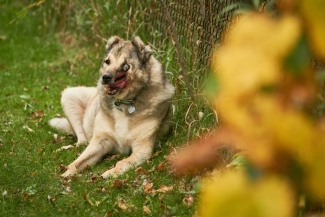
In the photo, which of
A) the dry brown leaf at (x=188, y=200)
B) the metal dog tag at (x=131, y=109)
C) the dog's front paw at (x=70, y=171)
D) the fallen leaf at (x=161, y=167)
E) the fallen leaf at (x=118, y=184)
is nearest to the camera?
the dry brown leaf at (x=188, y=200)

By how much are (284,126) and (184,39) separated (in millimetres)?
5010

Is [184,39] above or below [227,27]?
below

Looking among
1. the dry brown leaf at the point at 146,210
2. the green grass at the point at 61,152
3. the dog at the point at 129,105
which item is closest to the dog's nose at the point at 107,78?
the dog at the point at 129,105

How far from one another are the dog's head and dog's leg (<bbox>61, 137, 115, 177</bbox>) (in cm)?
52

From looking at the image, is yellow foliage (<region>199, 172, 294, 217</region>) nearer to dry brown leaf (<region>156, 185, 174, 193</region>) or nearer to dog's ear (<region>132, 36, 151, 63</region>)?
dry brown leaf (<region>156, 185, 174, 193</region>)

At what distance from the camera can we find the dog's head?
5.02 metres

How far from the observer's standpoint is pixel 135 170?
475 centimetres

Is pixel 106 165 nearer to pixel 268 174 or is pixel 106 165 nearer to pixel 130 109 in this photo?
pixel 130 109

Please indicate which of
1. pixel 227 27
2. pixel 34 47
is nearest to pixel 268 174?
pixel 227 27

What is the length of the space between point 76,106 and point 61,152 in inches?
33.8

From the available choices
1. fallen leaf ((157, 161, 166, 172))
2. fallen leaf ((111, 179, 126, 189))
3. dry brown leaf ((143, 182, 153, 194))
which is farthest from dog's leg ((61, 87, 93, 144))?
dry brown leaf ((143, 182, 153, 194))

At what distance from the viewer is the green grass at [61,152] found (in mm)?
4020

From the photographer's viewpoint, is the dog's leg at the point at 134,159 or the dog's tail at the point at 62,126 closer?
the dog's leg at the point at 134,159

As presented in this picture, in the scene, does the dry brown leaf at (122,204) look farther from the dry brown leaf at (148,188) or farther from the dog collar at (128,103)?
the dog collar at (128,103)
